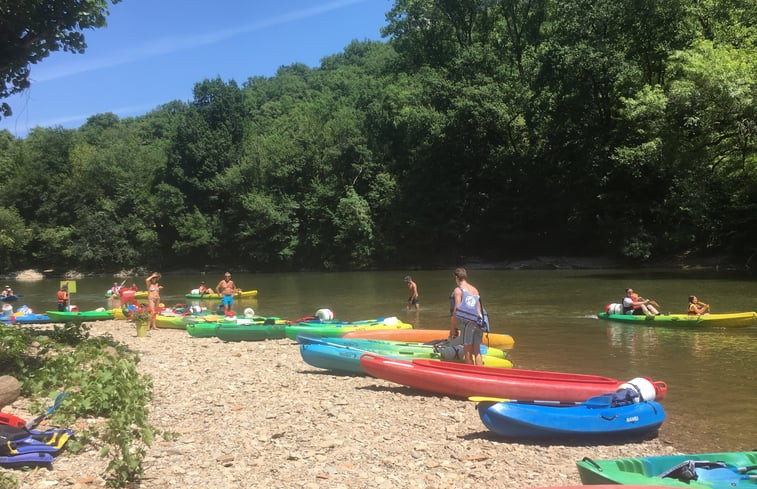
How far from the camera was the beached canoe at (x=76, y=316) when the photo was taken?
18.9 m

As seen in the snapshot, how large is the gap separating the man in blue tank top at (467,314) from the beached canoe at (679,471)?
13.5ft

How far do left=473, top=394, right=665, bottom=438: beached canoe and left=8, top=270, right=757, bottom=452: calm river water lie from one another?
0.57m

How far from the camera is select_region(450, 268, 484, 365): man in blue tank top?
28.5 feet

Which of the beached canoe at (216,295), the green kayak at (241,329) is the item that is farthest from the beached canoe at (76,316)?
the beached canoe at (216,295)

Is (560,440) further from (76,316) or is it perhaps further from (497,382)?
(76,316)

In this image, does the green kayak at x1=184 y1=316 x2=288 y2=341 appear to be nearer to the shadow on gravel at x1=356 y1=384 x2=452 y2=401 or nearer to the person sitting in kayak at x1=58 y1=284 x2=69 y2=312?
the shadow on gravel at x1=356 y1=384 x2=452 y2=401

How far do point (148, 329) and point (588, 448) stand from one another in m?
13.2

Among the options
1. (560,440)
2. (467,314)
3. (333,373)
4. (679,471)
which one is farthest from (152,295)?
(679,471)

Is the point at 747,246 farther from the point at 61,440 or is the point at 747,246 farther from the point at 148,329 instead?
the point at 61,440

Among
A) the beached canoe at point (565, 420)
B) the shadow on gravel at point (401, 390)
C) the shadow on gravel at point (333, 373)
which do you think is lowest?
the shadow on gravel at point (401, 390)

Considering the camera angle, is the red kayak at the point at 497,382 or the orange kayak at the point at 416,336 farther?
the orange kayak at the point at 416,336

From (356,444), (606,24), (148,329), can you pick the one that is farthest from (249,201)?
(356,444)

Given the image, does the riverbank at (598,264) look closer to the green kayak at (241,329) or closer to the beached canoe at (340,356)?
the beached canoe at (340,356)

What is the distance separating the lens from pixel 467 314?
8.71 m
